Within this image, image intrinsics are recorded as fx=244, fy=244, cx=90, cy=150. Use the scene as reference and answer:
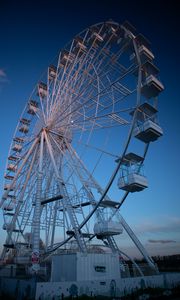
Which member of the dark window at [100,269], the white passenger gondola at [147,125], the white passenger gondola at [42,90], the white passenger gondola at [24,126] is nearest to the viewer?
the dark window at [100,269]

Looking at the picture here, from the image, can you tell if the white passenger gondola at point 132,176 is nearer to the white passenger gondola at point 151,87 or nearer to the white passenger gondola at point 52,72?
the white passenger gondola at point 151,87

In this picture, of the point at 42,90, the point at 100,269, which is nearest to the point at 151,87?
the point at 100,269

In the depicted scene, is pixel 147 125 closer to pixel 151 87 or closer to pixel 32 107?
pixel 151 87

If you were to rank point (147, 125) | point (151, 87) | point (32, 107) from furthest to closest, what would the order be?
point (32, 107), point (151, 87), point (147, 125)

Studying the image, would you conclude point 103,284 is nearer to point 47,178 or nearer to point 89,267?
point 89,267

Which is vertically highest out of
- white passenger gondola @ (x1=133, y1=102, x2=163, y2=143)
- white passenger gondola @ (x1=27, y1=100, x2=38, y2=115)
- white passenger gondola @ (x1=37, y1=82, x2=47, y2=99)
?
white passenger gondola @ (x1=37, y1=82, x2=47, y2=99)

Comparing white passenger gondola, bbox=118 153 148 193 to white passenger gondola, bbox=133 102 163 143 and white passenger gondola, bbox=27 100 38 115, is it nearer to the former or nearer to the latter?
white passenger gondola, bbox=133 102 163 143

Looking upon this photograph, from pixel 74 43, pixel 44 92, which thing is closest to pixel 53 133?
pixel 44 92

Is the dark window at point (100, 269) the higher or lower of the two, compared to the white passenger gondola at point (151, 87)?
lower

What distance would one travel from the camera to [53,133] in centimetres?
2108

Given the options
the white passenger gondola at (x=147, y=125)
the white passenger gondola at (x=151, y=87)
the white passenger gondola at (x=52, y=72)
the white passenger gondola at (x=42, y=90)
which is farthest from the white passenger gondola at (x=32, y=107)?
the white passenger gondola at (x=147, y=125)

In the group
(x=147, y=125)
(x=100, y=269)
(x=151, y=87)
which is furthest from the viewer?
(x=151, y=87)

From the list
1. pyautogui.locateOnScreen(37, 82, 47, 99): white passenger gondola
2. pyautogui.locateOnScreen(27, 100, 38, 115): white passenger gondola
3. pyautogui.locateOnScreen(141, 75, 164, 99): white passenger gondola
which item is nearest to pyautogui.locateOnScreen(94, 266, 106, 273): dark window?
pyautogui.locateOnScreen(141, 75, 164, 99): white passenger gondola

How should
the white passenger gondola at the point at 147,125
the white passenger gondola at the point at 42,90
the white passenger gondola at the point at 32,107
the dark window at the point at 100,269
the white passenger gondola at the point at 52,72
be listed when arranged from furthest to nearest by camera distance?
the white passenger gondola at the point at 32,107 → the white passenger gondola at the point at 42,90 → the white passenger gondola at the point at 52,72 → the white passenger gondola at the point at 147,125 → the dark window at the point at 100,269
